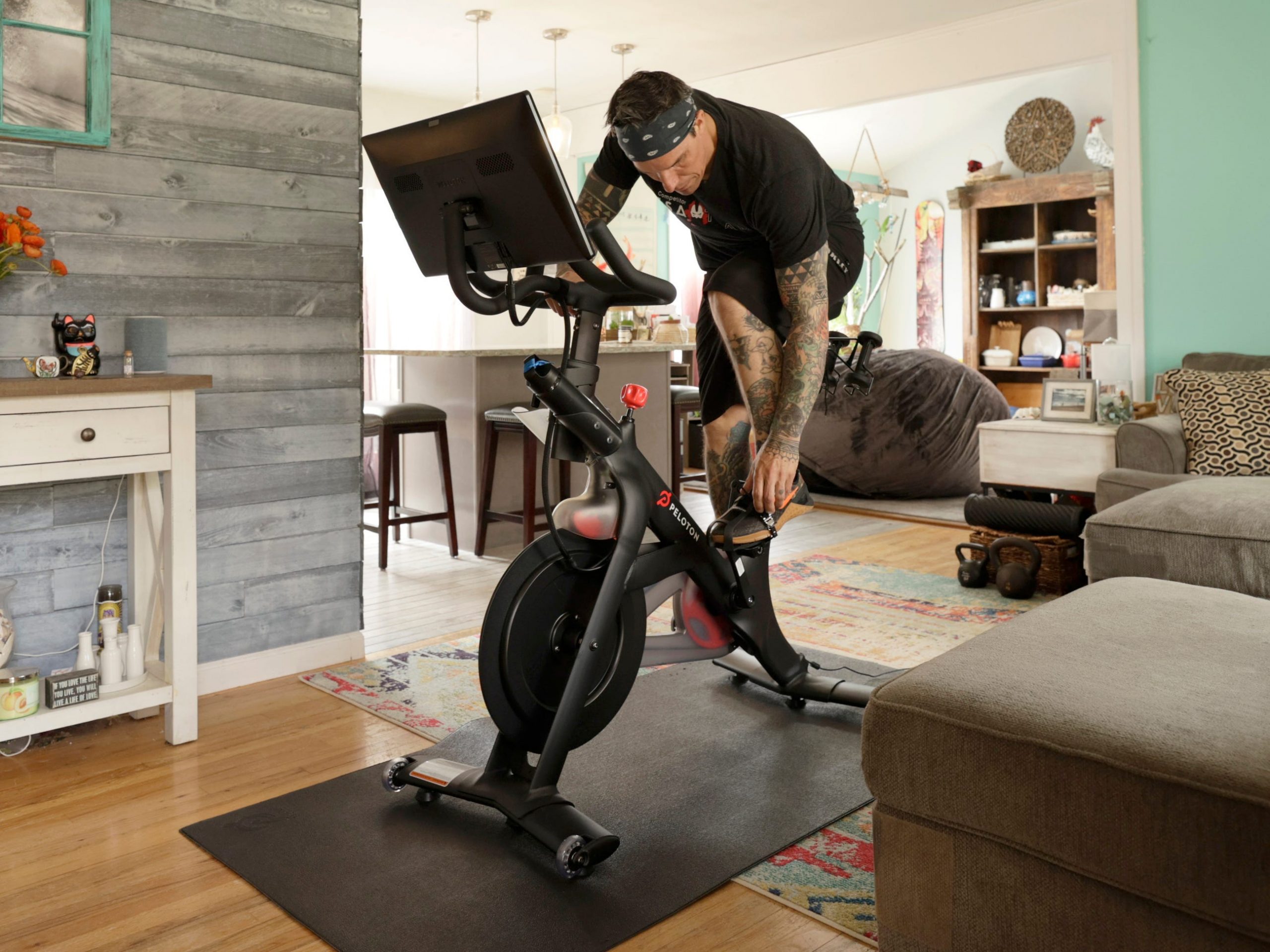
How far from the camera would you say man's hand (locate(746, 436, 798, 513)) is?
2.14 meters

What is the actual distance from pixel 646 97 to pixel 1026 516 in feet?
8.32

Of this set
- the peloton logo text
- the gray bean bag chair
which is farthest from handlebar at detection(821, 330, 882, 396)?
the gray bean bag chair

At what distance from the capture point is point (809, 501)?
2.48 metres

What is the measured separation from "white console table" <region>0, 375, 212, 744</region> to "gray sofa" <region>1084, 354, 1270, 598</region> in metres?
2.27

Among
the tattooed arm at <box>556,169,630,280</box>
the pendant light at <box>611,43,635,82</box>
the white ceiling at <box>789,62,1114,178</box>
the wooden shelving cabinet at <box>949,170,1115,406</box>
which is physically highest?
the white ceiling at <box>789,62,1114,178</box>

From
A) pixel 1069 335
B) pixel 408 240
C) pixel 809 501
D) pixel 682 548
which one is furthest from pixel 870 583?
pixel 1069 335

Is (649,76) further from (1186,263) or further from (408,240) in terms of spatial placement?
(1186,263)

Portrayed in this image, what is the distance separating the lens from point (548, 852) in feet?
6.10

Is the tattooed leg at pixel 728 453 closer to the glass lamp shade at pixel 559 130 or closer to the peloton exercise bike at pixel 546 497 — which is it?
the peloton exercise bike at pixel 546 497

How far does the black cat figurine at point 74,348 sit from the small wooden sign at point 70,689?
65 cm

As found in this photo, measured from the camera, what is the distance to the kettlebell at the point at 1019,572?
3.71 meters

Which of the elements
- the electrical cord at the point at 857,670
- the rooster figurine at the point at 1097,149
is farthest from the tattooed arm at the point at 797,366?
the rooster figurine at the point at 1097,149

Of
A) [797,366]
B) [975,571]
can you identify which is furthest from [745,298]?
[975,571]

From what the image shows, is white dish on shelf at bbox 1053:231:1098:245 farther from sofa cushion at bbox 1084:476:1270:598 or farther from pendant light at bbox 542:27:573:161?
sofa cushion at bbox 1084:476:1270:598
